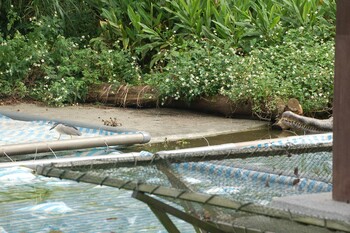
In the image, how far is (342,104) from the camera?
2795 millimetres

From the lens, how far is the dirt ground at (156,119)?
8641 millimetres

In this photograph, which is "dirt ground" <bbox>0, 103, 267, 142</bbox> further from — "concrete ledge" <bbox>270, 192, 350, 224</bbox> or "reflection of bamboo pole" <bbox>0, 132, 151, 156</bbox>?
"concrete ledge" <bbox>270, 192, 350, 224</bbox>

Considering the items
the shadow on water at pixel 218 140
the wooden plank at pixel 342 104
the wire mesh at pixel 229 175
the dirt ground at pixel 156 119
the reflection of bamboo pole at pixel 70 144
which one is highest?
the wooden plank at pixel 342 104

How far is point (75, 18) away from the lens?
40.6 ft

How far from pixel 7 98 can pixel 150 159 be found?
7.25 m

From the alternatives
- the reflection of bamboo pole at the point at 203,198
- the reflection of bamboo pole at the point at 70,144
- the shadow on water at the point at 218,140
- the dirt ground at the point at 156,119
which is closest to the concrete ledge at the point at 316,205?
the reflection of bamboo pole at the point at 203,198

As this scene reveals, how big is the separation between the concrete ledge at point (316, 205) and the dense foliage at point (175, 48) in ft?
20.3

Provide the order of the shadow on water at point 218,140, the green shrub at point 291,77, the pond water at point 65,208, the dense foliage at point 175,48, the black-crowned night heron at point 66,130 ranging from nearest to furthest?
1. the pond water at point 65,208
2. the black-crowned night heron at point 66,130
3. the shadow on water at point 218,140
4. the green shrub at point 291,77
5. the dense foliage at point 175,48

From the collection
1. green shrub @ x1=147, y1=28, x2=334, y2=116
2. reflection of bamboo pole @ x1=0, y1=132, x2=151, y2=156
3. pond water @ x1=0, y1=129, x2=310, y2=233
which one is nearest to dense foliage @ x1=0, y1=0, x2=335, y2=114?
green shrub @ x1=147, y1=28, x2=334, y2=116

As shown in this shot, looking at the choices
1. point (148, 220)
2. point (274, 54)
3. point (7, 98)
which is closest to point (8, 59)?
point (7, 98)

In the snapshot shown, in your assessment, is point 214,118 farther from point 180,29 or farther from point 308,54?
point 180,29

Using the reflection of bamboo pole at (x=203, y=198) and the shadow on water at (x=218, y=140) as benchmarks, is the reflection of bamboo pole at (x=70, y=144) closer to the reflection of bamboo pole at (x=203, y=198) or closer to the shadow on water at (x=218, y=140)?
the shadow on water at (x=218, y=140)

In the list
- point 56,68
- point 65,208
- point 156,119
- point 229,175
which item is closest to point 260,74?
point 156,119

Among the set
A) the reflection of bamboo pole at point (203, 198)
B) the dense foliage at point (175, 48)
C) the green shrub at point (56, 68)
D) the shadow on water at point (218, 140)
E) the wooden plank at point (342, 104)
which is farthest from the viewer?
the green shrub at point (56, 68)
